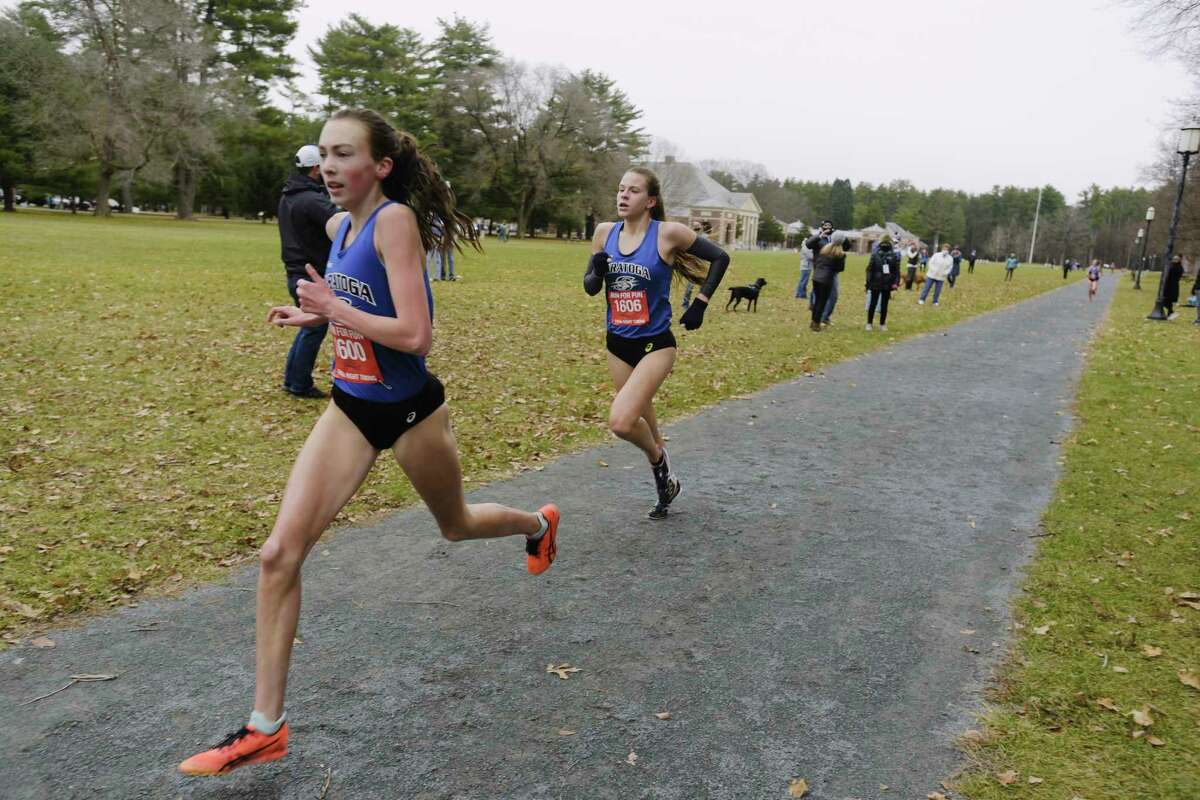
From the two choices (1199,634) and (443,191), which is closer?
(443,191)

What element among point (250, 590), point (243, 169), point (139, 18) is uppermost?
point (139, 18)

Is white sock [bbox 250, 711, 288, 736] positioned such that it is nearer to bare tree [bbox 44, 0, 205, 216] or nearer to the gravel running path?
the gravel running path

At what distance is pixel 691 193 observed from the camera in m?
112

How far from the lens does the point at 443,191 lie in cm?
326

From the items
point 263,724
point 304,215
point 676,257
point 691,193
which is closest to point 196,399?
point 304,215

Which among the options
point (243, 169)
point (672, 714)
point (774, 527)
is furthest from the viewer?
point (243, 169)

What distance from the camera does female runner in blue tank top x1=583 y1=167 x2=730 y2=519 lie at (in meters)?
5.14

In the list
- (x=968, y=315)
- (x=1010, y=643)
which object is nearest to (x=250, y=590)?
(x=1010, y=643)

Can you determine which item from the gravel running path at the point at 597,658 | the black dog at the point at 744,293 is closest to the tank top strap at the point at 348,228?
the gravel running path at the point at 597,658

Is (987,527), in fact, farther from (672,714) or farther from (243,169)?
(243,169)

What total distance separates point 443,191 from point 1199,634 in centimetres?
423

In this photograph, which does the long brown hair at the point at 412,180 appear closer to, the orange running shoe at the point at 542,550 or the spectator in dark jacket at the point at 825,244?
the orange running shoe at the point at 542,550

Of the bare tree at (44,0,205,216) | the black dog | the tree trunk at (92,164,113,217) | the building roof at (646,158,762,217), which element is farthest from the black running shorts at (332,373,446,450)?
the building roof at (646,158,762,217)

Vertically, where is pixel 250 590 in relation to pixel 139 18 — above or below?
below
